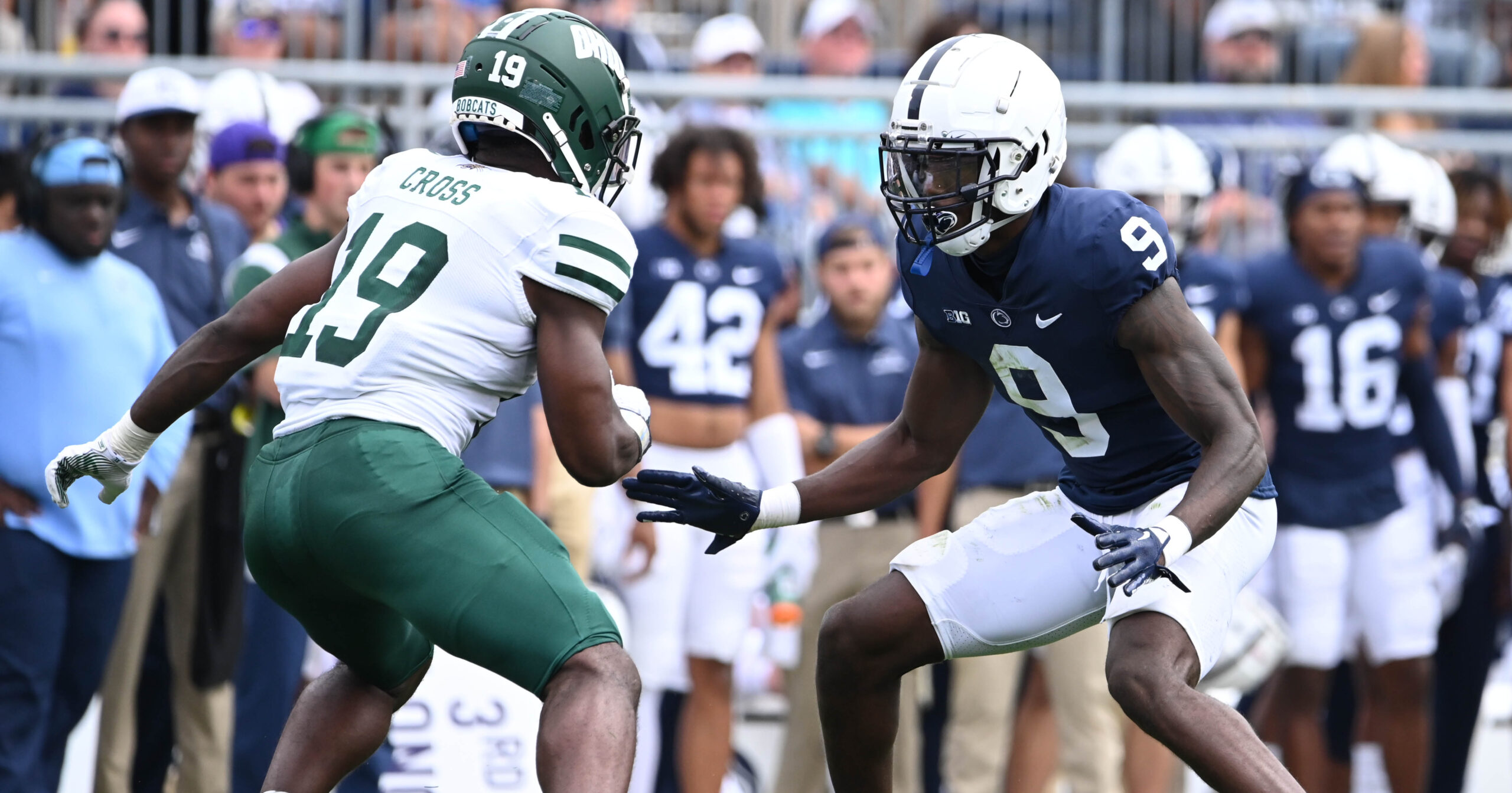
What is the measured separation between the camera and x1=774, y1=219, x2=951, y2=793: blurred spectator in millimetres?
6191

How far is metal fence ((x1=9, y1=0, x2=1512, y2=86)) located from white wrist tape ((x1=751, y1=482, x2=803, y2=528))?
12.8 feet

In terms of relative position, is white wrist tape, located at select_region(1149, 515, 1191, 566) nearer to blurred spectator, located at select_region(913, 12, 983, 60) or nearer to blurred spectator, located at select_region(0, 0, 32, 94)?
blurred spectator, located at select_region(913, 12, 983, 60)

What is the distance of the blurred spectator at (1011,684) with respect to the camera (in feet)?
19.7

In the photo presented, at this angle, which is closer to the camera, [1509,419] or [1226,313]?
[1226,313]

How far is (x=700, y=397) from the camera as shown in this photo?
6285mm

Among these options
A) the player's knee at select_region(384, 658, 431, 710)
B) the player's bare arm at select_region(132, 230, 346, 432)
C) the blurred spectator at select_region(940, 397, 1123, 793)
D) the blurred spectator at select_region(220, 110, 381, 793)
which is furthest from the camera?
the blurred spectator at select_region(940, 397, 1123, 793)

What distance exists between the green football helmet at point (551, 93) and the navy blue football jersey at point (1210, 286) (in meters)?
2.89

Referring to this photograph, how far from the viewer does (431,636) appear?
11.6 feet

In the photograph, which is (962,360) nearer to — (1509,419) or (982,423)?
(982,423)

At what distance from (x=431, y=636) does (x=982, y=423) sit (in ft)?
9.93

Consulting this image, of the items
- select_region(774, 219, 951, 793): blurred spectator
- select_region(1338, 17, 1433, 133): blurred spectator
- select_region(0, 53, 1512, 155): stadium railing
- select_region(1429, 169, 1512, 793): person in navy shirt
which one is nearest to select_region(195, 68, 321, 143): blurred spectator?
select_region(0, 53, 1512, 155): stadium railing

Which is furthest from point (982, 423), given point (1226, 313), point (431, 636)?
point (431, 636)

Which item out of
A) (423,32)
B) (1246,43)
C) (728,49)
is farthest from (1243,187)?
Result: (423,32)

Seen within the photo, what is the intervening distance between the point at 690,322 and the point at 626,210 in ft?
3.45
